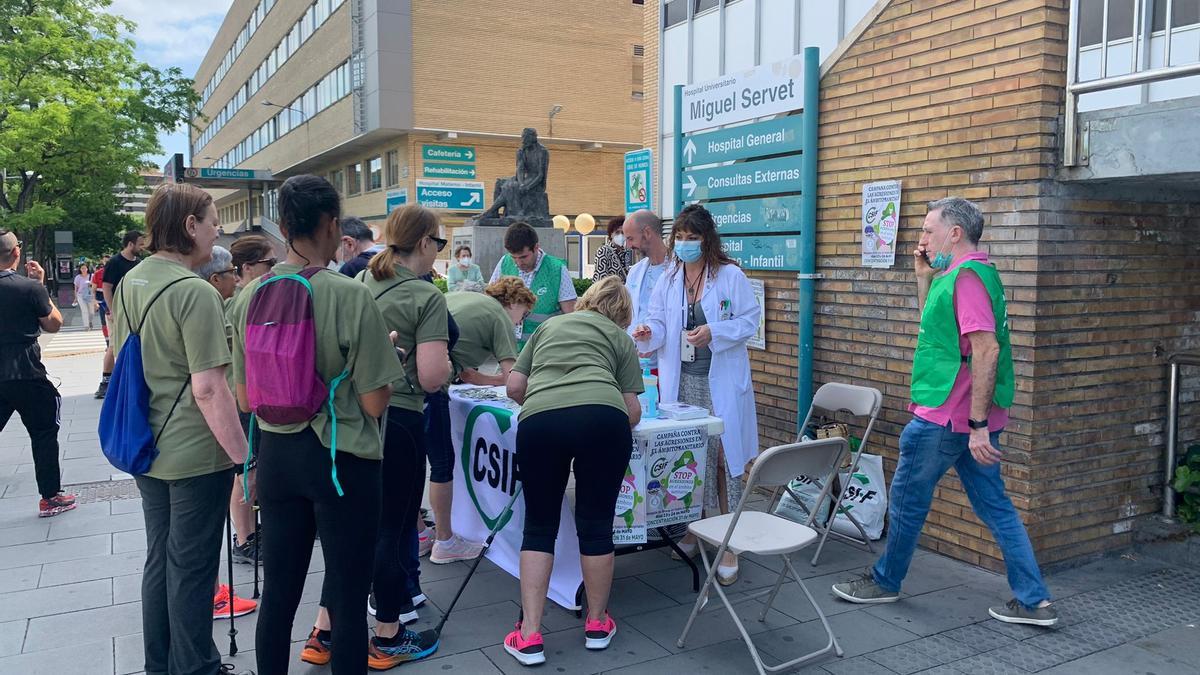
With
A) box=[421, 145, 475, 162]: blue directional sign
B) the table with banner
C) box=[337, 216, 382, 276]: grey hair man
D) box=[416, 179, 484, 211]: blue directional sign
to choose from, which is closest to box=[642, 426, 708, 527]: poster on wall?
the table with banner

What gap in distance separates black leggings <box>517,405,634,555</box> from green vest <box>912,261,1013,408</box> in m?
1.52

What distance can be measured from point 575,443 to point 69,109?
93.2ft

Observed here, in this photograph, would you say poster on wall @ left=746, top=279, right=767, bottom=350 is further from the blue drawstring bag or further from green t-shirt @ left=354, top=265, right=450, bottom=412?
the blue drawstring bag

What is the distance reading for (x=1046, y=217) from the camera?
14.4ft

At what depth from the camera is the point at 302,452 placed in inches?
109

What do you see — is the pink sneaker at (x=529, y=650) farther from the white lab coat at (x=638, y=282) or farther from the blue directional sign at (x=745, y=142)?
the blue directional sign at (x=745, y=142)

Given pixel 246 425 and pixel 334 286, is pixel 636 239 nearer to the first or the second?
pixel 246 425

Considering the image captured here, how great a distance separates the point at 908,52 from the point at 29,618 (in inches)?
221

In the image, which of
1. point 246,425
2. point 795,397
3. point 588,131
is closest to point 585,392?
point 246,425

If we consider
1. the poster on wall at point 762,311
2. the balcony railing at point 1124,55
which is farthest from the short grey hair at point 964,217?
the poster on wall at point 762,311

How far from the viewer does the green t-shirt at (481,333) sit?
4391 millimetres

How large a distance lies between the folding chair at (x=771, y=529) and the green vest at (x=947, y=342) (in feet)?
1.80

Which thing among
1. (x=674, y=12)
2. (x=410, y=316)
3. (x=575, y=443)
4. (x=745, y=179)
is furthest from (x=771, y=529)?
(x=674, y=12)

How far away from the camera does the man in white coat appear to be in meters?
5.39
